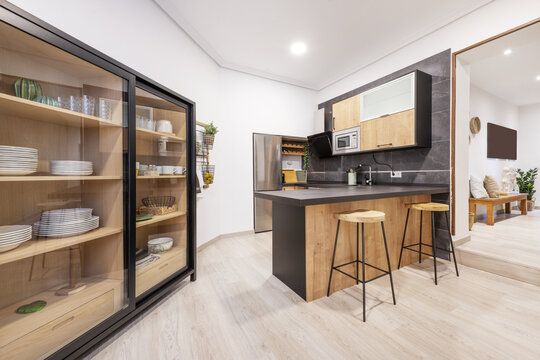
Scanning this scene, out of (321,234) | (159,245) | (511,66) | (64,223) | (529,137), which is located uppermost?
(511,66)

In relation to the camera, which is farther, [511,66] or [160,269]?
[511,66]

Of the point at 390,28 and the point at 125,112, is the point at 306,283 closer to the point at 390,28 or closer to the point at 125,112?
the point at 125,112

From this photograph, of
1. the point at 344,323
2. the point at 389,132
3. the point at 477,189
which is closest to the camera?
the point at 344,323

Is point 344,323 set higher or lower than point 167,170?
lower

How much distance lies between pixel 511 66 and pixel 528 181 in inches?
128

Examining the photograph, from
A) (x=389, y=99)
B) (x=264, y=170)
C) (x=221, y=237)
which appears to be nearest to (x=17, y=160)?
(x=221, y=237)

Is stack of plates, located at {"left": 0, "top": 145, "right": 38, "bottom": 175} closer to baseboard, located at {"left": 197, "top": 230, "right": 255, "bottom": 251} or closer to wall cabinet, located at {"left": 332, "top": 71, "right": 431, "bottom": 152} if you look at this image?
baseboard, located at {"left": 197, "top": 230, "right": 255, "bottom": 251}

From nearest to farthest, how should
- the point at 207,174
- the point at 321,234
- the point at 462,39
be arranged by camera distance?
the point at 321,234 < the point at 462,39 < the point at 207,174

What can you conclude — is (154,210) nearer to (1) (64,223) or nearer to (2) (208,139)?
(1) (64,223)

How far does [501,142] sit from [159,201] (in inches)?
269

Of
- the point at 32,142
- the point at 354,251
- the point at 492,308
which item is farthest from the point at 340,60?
the point at 32,142

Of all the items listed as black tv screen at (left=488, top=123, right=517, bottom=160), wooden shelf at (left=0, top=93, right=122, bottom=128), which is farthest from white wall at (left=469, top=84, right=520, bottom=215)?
wooden shelf at (left=0, top=93, right=122, bottom=128)

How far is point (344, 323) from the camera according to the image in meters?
1.50

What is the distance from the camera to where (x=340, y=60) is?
3.34m
